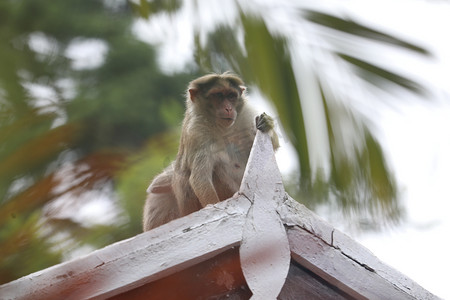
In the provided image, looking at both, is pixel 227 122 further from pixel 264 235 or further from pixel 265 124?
pixel 264 235

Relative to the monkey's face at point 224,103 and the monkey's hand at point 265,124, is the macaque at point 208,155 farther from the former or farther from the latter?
the monkey's hand at point 265,124

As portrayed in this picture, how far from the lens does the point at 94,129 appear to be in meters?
1.48

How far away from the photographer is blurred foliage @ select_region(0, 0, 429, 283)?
48.7 inches

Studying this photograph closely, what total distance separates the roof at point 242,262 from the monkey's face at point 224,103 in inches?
80.2

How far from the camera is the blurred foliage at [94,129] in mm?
1237

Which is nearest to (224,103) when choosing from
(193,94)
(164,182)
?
(193,94)

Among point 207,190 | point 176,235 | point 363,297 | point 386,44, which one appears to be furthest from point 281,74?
point 207,190

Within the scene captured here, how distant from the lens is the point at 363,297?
2803 millimetres

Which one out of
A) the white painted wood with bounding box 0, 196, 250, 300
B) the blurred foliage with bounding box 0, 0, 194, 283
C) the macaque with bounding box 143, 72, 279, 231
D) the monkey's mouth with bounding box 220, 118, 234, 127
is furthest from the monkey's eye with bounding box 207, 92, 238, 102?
the blurred foliage with bounding box 0, 0, 194, 283

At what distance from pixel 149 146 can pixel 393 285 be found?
5.71ft

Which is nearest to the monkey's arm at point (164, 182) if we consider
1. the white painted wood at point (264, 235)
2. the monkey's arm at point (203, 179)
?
the monkey's arm at point (203, 179)

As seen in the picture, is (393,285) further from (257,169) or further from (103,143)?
(103,143)

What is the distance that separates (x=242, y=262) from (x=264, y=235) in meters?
0.17

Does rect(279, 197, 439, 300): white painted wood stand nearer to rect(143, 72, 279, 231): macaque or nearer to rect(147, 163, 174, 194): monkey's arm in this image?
rect(143, 72, 279, 231): macaque
